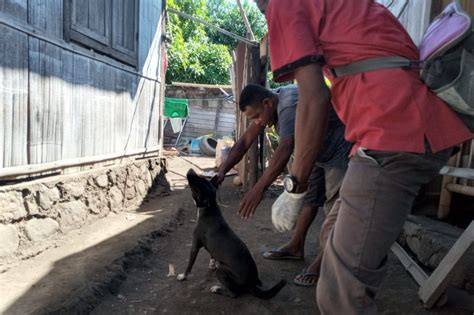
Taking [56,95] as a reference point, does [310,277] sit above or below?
below

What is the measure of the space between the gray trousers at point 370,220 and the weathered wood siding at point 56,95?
3.26 metres

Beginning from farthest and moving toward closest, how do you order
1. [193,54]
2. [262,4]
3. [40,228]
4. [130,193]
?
[193,54]
[130,193]
[40,228]
[262,4]

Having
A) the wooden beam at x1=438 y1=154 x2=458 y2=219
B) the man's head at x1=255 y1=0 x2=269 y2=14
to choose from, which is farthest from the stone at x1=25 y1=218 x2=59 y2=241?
the wooden beam at x1=438 y1=154 x2=458 y2=219

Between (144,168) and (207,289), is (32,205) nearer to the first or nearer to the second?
(207,289)

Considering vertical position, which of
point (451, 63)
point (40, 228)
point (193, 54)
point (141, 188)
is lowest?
point (141, 188)

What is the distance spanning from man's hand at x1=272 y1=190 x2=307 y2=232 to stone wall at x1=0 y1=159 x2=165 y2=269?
284cm

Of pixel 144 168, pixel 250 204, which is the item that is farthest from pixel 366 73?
pixel 144 168

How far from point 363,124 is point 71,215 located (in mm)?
4101

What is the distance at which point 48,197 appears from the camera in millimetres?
4230

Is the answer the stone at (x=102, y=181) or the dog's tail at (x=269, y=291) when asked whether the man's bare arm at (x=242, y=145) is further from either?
the stone at (x=102, y=181)

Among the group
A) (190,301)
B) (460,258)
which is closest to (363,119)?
(460,258)

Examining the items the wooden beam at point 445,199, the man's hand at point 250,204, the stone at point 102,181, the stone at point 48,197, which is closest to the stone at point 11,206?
the stone at point 48,197

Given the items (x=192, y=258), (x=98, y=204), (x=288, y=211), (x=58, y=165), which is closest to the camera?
(x=288, y=211)

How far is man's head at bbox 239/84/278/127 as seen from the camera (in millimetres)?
3521
